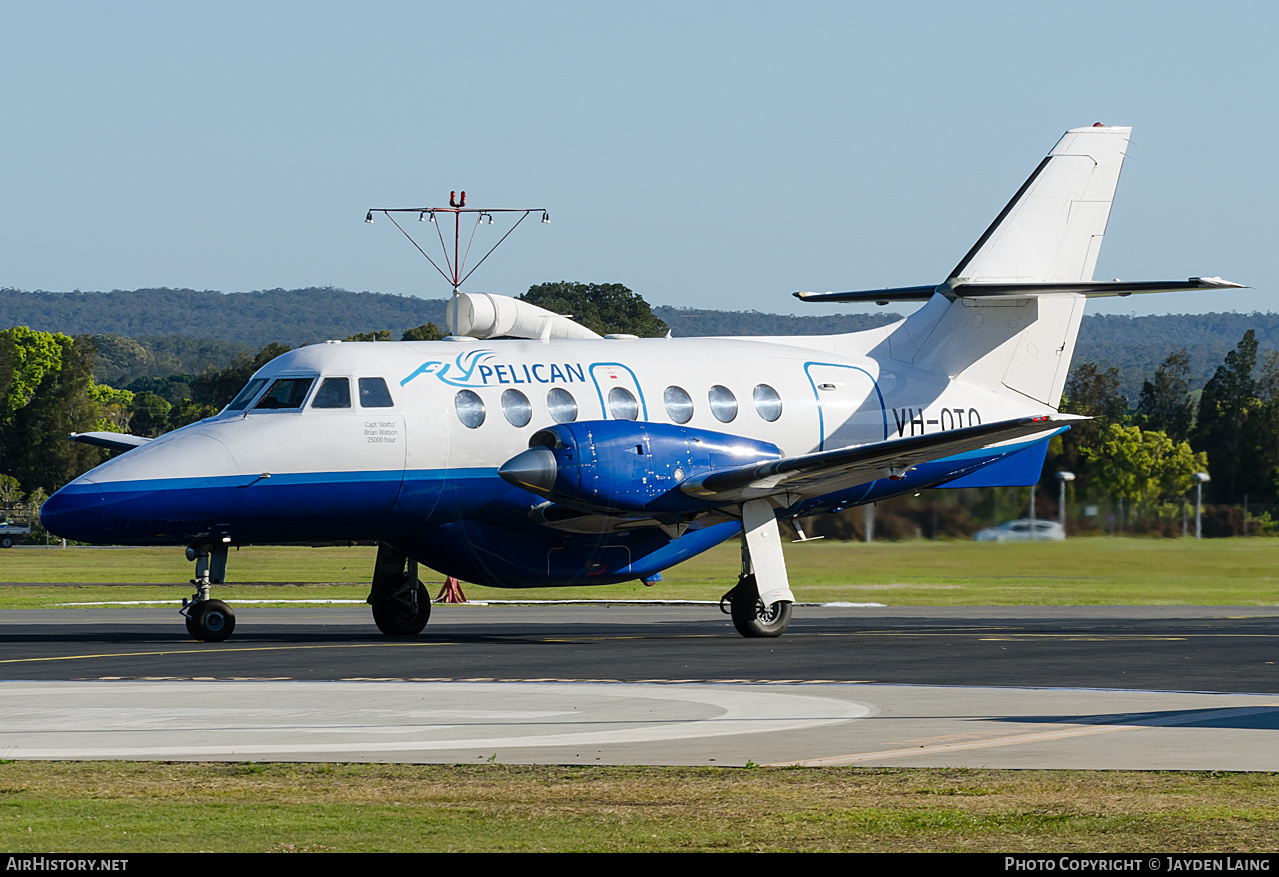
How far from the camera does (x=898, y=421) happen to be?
2794 cm

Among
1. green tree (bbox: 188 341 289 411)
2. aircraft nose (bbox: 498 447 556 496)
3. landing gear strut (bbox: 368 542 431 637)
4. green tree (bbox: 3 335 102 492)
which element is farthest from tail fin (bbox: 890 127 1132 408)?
green tree (bbox: 3 335 102 492)

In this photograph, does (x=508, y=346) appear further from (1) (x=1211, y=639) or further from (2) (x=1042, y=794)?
(2) (x=1042, y=794)

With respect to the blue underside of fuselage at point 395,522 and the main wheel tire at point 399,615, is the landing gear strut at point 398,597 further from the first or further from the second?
the blue underside of fuselage at point 395,522

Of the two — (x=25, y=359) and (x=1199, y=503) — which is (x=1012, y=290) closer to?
(x=1199, y=503)

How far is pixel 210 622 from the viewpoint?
77.0 feet

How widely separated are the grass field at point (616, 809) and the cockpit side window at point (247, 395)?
12.6 metres

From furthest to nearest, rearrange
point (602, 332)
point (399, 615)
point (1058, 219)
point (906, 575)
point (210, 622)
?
point (602, 332), point (1058, 219), point (906, 575), point (399, 615), point (210, 622)

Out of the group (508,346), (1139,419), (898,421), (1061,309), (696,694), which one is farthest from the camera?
(1139,419)

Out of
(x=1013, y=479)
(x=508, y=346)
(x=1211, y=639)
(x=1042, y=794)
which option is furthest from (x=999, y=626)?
(x=1042, y=794)

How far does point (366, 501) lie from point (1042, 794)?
14.9 metres

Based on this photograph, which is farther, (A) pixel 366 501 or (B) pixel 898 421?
(B) pixel 898 421

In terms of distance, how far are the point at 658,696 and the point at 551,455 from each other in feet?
22.9

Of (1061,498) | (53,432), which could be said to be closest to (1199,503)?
(1061,498)

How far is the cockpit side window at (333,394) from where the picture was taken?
23.5 meters
